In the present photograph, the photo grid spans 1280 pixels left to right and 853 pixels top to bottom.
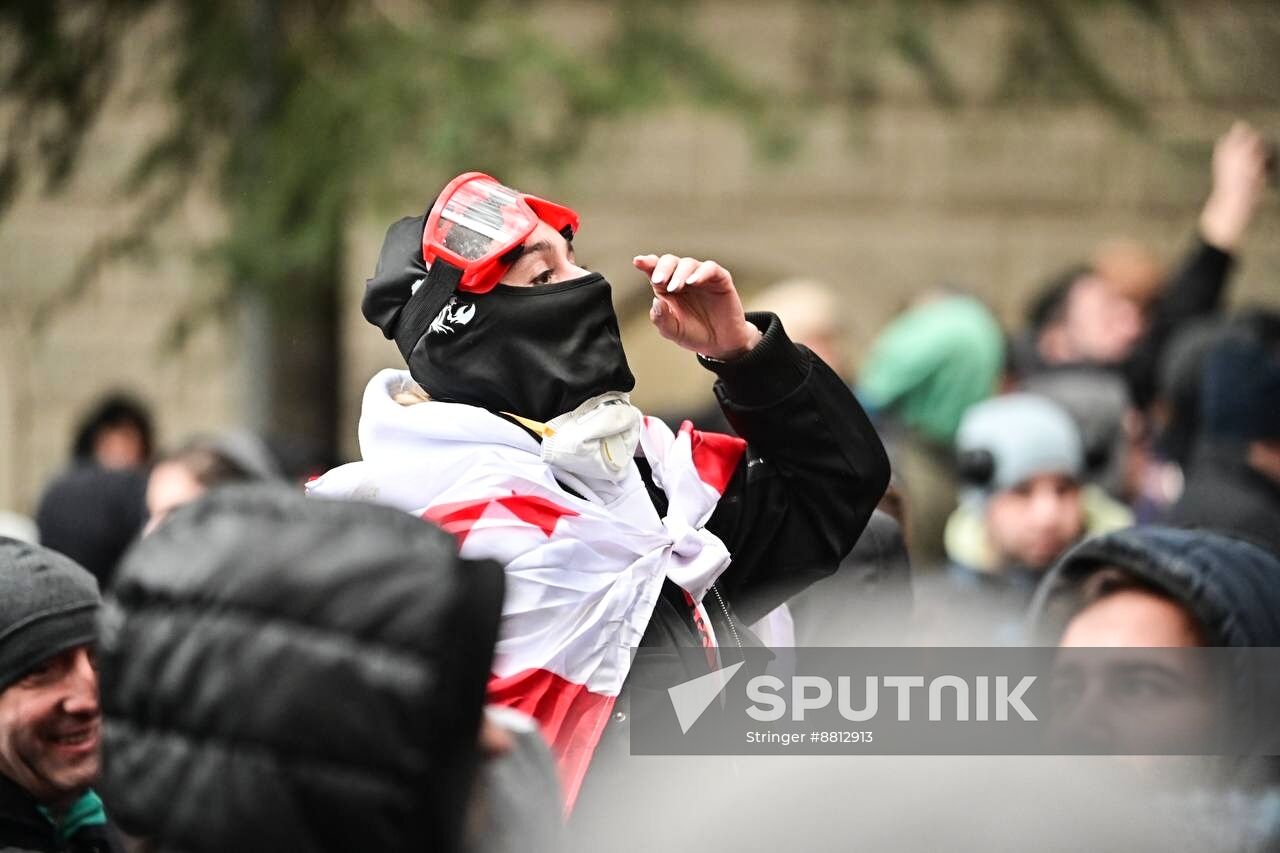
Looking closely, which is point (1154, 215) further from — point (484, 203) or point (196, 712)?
point (196, 712)

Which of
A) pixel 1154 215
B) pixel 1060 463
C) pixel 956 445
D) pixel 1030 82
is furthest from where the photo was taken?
pixel 1154 215

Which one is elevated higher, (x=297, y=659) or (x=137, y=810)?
(x=297, y=659)

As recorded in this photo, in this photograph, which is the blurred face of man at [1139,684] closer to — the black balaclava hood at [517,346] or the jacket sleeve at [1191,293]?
the black balaclava hood at [517,346]

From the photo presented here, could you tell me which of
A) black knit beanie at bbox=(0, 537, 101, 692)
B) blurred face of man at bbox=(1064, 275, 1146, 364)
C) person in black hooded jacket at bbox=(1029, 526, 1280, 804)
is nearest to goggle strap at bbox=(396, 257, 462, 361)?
black knit beanie at bbox=(0, 537, 101, 692)

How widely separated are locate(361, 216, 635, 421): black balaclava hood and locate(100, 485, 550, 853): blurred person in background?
2.30 ft

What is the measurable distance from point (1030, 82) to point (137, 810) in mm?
6413

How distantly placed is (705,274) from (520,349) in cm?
26

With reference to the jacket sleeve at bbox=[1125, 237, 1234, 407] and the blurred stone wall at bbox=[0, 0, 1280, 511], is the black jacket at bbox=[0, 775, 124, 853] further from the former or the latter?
the blurred stone wall at bbox=[0, 0, 1280, 511]

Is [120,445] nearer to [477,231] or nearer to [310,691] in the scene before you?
[477,231]

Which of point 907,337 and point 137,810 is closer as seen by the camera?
point 137,810

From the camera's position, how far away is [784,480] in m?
Result: 2.39

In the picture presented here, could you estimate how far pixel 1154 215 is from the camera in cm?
1016

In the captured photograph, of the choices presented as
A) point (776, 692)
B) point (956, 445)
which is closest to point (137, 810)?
point (776, 692)

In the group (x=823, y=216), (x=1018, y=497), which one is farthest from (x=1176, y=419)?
(x=823, y=216)
